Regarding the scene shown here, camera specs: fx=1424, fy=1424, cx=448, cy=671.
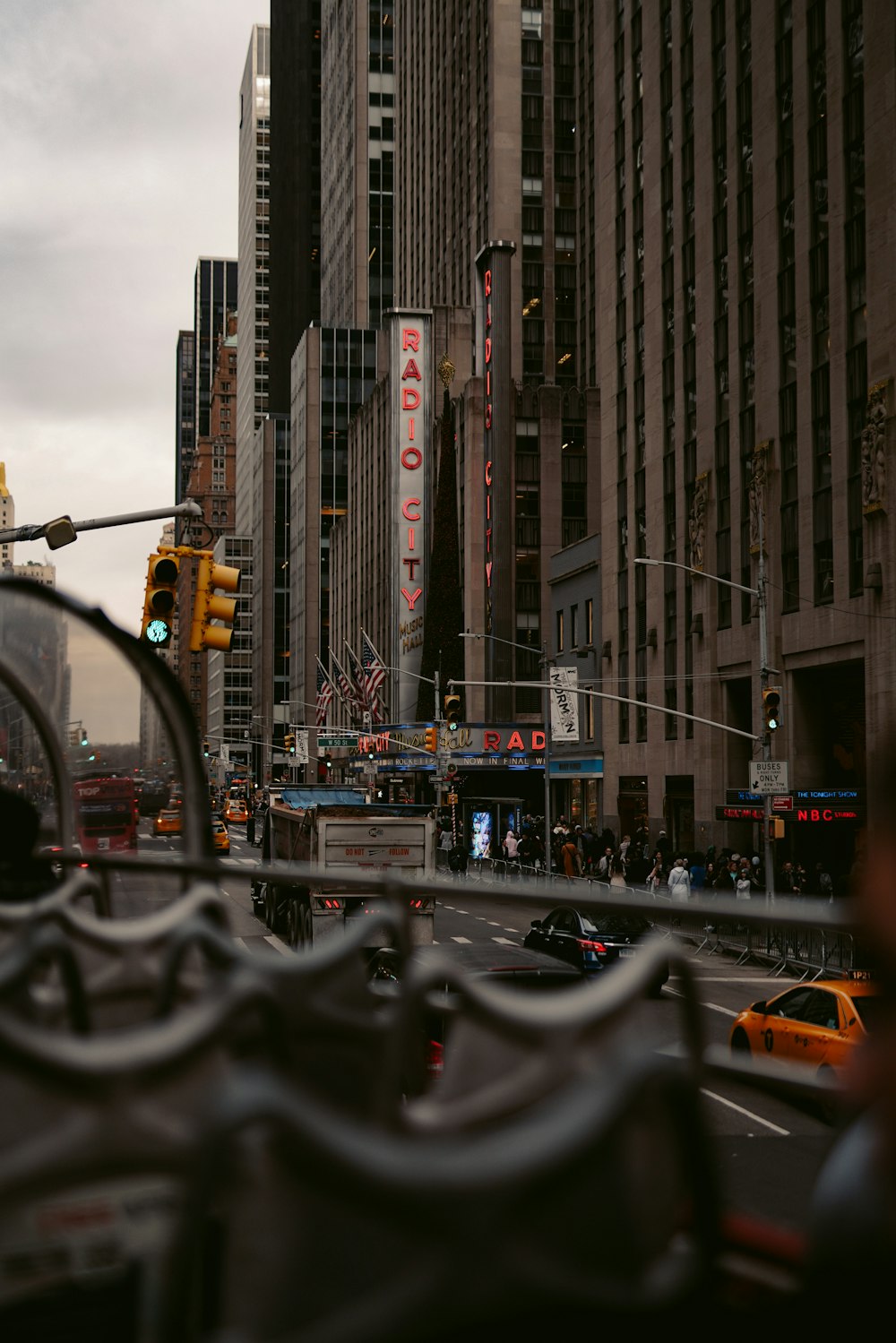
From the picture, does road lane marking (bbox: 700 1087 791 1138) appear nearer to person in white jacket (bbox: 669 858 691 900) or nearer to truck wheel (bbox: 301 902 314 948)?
truck wheel (bbox: 301 902 314 948)

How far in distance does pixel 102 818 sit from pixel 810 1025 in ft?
28.4

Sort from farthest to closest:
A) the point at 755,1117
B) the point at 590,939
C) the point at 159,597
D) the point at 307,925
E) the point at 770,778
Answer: the point at 770,778 → the point at 307,925 → the point at 590,939 → the point at 159,597 → the point at 755,1117

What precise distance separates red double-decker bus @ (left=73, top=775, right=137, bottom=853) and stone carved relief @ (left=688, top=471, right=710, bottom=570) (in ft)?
139

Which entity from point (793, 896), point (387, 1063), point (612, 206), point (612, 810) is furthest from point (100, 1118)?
point (612, 206)

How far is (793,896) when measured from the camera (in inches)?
1283

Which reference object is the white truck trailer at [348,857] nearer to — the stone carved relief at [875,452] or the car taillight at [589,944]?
the car taillight at [589,944]

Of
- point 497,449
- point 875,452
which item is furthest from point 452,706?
point 497,449

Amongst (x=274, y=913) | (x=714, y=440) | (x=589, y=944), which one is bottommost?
(x=274, y=913)

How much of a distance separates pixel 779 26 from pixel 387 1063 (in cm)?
4762

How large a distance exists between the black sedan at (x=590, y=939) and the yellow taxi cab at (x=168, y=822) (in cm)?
1529

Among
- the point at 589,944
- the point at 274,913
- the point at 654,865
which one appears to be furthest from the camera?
the point at 654,865

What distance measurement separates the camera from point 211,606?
1778cm

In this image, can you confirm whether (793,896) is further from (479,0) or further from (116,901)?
(479,0)

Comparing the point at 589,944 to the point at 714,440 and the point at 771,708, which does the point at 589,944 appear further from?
the point at 714,440
